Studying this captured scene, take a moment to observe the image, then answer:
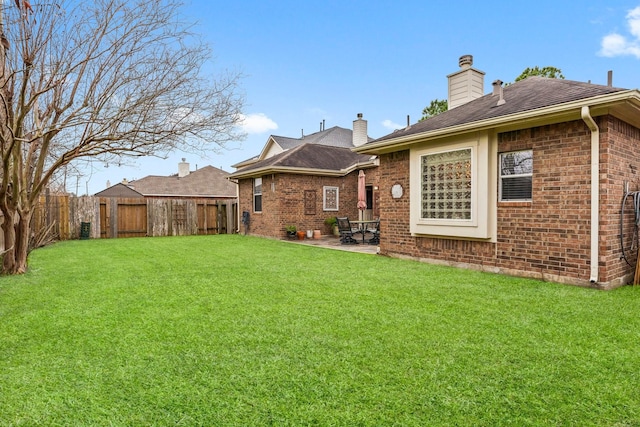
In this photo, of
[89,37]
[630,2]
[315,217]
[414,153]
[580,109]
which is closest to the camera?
[580,109]

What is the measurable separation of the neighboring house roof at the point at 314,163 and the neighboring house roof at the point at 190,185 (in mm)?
15312

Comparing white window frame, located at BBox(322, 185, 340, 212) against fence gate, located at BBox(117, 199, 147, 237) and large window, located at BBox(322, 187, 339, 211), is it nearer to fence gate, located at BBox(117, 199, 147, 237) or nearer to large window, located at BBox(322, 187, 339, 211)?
large window, located at BBox(322, 187, 339, 211)

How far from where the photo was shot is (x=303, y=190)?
14.4m

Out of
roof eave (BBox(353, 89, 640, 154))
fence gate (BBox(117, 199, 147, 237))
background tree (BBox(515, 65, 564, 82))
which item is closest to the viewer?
roof eave (BBox(353, 89, 640, 154))

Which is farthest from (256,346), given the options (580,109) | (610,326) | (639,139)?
(639,139)

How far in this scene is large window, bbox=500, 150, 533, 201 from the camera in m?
6.46

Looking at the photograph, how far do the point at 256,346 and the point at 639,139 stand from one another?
7519mm

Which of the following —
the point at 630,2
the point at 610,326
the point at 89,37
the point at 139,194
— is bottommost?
the point at 610,326

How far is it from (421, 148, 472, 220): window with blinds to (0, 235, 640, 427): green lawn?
2.00m

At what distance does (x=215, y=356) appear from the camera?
310 cm

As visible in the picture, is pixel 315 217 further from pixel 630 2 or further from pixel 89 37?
pixel 630 2

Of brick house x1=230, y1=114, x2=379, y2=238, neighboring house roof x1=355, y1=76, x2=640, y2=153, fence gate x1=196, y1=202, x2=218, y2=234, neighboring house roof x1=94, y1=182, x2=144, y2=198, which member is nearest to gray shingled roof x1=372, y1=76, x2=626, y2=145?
neighboring house roof x1=355, y1=76, x2=640, y2=153

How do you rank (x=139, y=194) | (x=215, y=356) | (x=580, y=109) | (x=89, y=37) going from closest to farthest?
(x=215, y=356)
(x=580, y=109)
(x=89, y=37)
(x=139, y=194)

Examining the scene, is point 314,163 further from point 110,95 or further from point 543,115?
point 543,115
